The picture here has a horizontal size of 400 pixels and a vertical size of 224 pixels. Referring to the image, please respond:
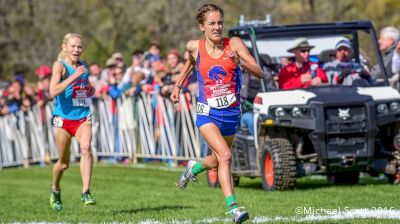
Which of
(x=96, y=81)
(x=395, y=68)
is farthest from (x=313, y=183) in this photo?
(x=96, y=81)

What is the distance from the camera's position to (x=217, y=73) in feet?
34.8

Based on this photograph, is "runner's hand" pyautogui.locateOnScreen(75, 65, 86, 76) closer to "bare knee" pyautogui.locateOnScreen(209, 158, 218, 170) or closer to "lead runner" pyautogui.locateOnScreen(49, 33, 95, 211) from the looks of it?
"lead runner" pyautogui.locateOnScreen(49, 33, 95, 211)

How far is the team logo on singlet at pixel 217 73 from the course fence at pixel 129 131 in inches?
379

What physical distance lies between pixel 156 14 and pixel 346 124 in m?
23.8

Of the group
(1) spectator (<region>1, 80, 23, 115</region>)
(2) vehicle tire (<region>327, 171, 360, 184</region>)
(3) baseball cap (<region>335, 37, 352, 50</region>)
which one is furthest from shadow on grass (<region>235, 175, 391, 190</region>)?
(1) spectator (<region>1, 80, 23, 115</region>)

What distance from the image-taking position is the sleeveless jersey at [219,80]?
417 inches

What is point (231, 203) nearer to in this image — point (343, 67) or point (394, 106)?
point (394, 106)

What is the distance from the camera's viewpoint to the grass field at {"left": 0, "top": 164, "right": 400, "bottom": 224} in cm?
1133

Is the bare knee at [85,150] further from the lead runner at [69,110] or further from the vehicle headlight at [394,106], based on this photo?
the vehicle headlight at [394,106]

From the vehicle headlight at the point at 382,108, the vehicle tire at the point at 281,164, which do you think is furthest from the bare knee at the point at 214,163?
the vehicle headlight at the point at 382,108

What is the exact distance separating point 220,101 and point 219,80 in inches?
8.2

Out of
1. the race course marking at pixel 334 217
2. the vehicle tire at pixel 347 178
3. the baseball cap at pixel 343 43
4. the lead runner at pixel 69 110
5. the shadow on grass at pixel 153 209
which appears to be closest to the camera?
the race course marking at pixel 334 217

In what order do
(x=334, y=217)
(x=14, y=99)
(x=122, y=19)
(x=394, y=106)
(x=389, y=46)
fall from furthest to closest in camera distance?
(x=122, y=19), (x=14, y=99), (x=389, y=46), (x=394, y=106), (x=334, y=217)

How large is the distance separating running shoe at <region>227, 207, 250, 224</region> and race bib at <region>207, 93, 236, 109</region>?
4.07 ft
